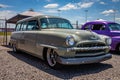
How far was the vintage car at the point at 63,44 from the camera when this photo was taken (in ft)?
17.7

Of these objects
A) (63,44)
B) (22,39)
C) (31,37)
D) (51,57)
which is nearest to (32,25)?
(31,37)

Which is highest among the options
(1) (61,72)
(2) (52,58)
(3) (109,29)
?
(3) (109,29)

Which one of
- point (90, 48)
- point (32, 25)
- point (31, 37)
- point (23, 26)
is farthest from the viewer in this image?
point (23, 26)

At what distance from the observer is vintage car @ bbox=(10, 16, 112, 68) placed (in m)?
5.38

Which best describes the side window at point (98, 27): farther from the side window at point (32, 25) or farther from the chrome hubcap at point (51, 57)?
the chrome hubcap at point (51, 57)

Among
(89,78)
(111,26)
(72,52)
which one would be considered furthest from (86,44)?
(111,26)

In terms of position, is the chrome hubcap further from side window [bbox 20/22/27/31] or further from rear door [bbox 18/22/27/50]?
side window [bbox 20/22/27/31]

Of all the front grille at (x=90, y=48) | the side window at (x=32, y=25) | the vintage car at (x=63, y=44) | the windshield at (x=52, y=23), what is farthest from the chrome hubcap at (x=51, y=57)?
the side window at (x=32, y=25)

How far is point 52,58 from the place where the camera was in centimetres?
603

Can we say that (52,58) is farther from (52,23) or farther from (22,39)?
(22,39)

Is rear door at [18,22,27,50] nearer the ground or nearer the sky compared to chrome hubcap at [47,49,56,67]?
nearer the sky

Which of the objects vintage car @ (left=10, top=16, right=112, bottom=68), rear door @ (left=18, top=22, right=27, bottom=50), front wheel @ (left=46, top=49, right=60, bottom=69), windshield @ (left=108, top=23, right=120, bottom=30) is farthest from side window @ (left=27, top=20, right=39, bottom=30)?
windshield @ (left=108, top=23, right=120, bottom=30)

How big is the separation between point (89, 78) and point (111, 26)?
18.9 feet

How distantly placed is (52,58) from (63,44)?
33.4 inches
